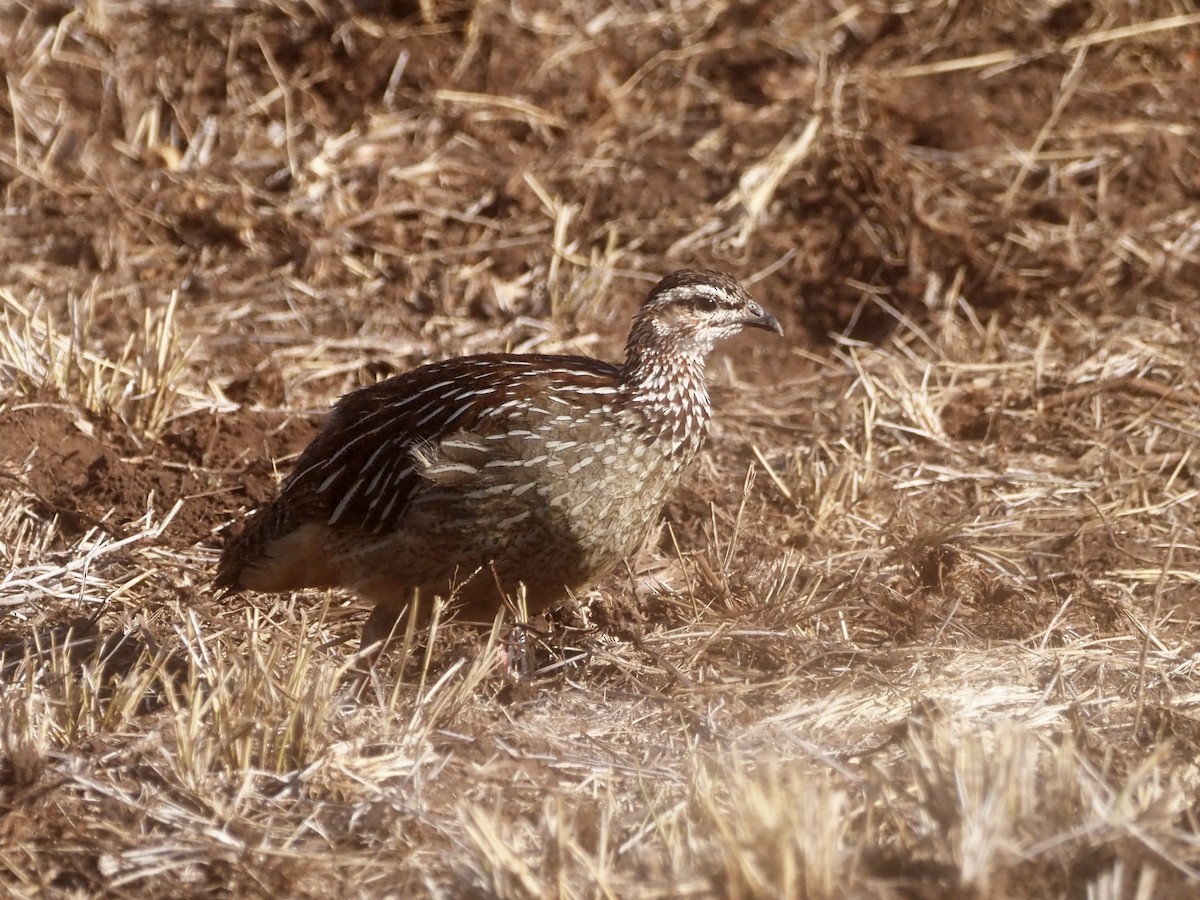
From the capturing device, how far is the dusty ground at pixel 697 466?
176 inches

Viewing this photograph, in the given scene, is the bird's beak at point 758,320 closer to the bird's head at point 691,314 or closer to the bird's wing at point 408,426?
the bird's head at point 691,314

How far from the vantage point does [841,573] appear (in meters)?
6.50

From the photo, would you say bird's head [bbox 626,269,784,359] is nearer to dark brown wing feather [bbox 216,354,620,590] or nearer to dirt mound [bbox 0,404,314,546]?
dark brown wing feather [bbox 216,354,620,590]

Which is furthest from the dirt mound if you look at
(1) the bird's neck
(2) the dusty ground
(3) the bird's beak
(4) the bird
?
(3) the bird's beak

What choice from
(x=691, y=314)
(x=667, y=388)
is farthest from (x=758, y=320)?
(x=667, y=388)

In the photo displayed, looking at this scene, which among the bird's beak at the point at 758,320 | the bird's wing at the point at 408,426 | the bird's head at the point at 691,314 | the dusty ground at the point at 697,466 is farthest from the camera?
the bird's beak at the point at 758,320

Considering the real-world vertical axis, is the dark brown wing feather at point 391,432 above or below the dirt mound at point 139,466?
above

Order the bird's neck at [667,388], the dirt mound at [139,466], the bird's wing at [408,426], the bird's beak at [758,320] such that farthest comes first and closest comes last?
the dirt mound at [139,466] → the bird's beak at [758,320] → the bird's neck at [667,388] → the bird's wing at [408,426]

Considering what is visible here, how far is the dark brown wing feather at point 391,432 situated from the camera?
583cm

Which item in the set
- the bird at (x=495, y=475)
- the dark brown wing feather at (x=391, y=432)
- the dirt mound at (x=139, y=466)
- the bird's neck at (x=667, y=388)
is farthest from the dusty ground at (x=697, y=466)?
the bird's neck at (x=667, y=388)

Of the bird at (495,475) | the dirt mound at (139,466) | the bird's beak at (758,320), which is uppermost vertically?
the bird's beak at (758,320)

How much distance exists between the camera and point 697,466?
24.3 ft

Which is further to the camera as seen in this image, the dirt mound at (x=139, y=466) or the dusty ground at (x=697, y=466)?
the dirt mound at (x=139, y=466)

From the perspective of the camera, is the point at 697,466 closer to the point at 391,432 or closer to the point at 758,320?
the point at 758,320
